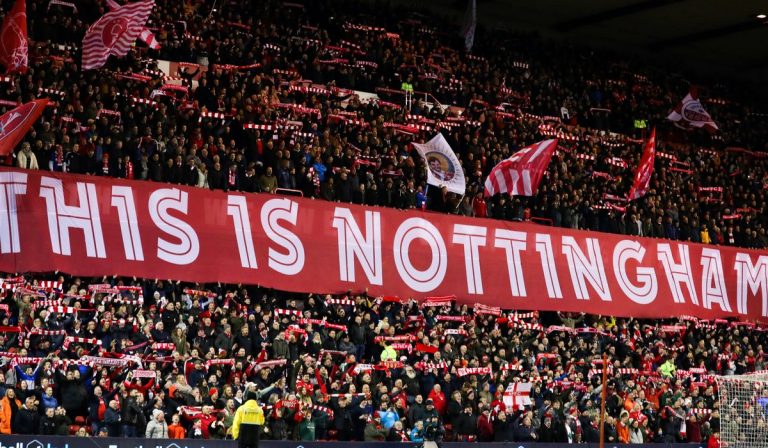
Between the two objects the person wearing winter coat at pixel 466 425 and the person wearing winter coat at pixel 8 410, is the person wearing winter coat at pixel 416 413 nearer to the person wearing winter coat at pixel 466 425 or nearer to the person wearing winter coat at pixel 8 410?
the person wearing winter coat at pixel 466 425

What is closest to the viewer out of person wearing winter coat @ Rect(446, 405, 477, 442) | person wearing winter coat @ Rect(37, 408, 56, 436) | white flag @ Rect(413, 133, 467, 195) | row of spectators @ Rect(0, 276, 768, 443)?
person wearing winter coat @ Rect(37, 408, 56, 436)

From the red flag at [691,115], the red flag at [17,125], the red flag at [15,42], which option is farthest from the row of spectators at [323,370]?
the red flag at [691,115]

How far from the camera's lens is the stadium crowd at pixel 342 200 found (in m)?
23.1

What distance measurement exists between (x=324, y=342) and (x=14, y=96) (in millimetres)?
8776

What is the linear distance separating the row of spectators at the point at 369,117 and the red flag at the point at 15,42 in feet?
1.54

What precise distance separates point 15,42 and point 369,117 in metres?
10.2

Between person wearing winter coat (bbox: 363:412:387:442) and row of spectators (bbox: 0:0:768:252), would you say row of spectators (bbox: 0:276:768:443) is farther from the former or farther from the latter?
row of spectators (bbox: 0:0:768:252)

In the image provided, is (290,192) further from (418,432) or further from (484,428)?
(418,432)

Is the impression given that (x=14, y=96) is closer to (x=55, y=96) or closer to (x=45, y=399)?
(x=55, y=96)

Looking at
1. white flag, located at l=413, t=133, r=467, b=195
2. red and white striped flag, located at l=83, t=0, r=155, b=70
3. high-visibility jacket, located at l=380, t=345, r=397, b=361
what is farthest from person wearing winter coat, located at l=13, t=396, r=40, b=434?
white flag, located at l=413, t=133, r=467, b=195

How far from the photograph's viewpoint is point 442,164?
32.4 metres

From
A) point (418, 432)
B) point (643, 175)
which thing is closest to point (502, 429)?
point (418, 432)

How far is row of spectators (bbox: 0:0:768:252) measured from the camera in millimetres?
28031

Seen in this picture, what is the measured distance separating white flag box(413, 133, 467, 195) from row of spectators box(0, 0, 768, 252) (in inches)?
14.1
